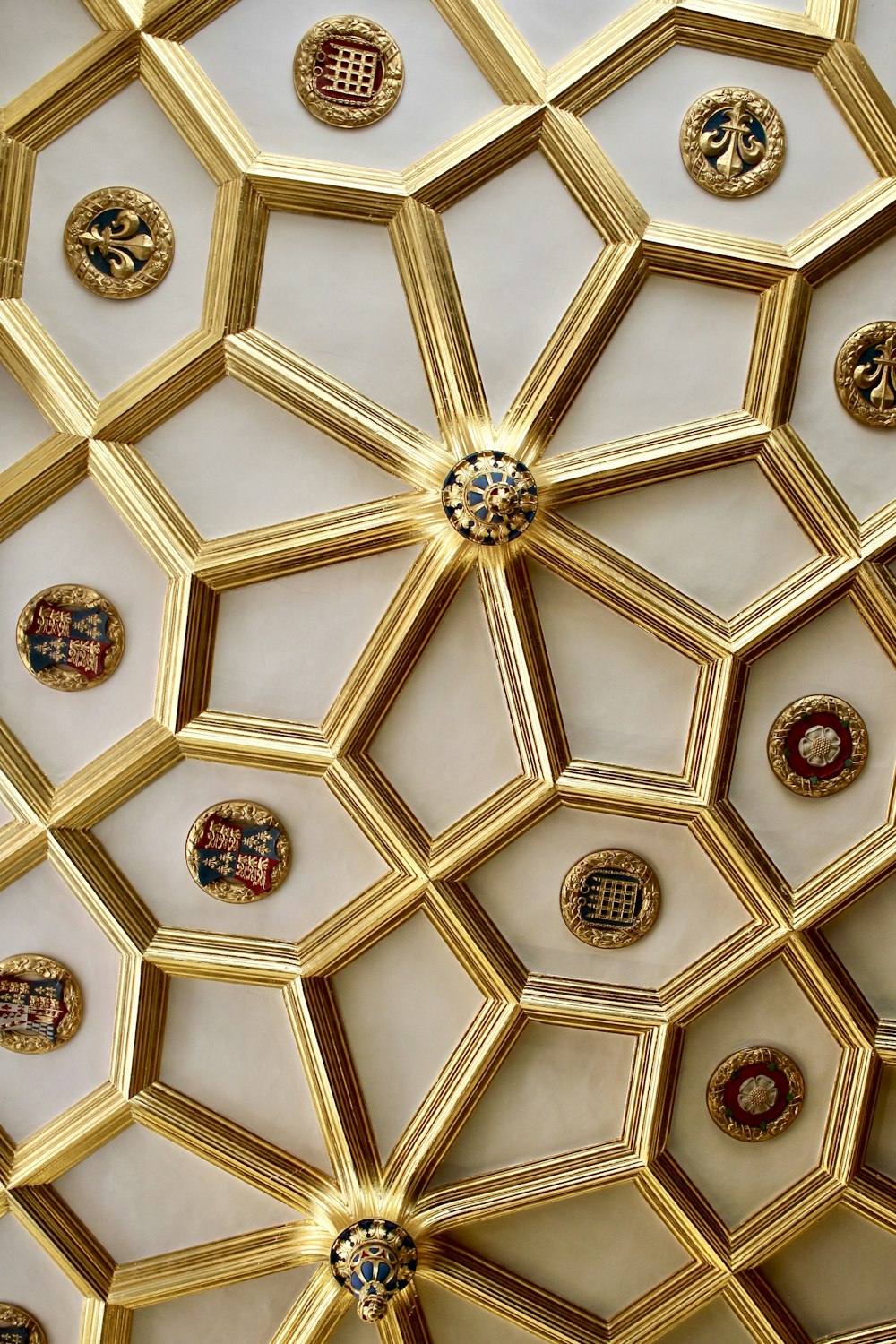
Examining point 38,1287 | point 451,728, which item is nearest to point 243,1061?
point 38,1287

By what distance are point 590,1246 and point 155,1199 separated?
3.93 metres

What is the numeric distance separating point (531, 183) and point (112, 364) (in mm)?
3481

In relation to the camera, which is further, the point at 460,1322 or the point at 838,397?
the point at 460,1322

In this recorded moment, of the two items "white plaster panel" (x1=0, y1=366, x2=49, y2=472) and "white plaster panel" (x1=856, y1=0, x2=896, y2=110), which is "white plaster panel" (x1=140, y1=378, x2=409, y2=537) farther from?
"white plaster panel" (x1=856, y1=0, x2=896, y2=110)

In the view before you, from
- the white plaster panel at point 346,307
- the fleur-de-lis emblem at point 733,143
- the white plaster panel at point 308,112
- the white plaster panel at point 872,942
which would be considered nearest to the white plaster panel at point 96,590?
the white plaster panel at point 346,307

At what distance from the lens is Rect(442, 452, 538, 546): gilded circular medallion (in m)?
10.5

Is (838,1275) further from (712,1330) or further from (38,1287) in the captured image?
(38,1287)

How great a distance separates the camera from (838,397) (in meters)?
10.8

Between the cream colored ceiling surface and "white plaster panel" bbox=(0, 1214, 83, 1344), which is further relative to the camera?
"white plaster panel" bbox=(0, 1214, 83, 1344)

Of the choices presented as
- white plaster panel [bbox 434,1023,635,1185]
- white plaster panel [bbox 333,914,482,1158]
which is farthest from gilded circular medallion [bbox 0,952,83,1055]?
white plaster panel [bbox 434,1023,635,1185]

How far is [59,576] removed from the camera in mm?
10742

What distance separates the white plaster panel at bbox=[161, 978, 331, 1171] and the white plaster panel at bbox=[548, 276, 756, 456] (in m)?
5.38

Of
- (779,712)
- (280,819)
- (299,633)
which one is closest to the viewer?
(299,633)

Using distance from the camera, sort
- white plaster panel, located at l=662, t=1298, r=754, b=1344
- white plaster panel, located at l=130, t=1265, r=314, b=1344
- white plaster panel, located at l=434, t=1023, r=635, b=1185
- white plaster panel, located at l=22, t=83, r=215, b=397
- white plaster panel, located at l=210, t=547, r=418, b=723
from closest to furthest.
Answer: white plaster panel, located at l=22, t=83, r=215, b=397 < white plaster panel, located at l=210, t=547, r=418, b=723 < white plaster panel, located at l=130, t=1265, r=314, b=1344 < white plaster panel, located at l=434, t=1023, r=635, b=1185 < white plaster panel, located at l=662, t=1298, r=754, b=1344
